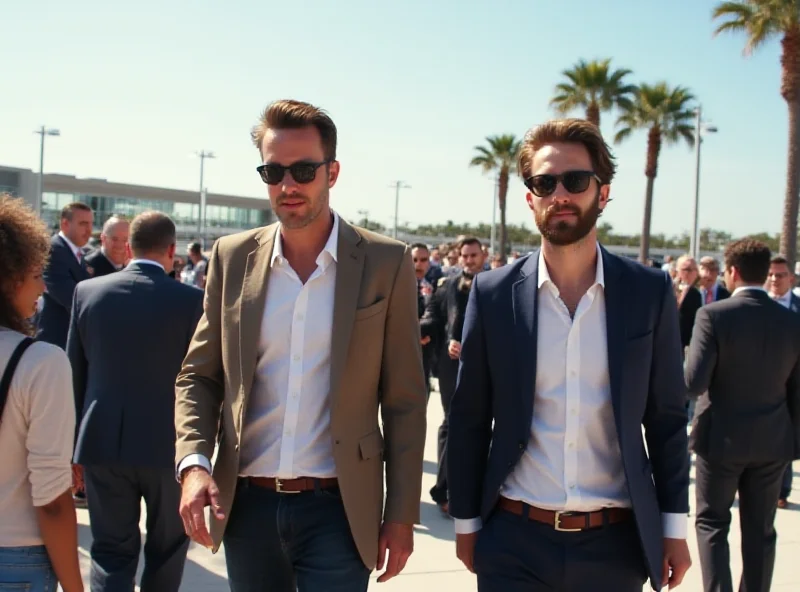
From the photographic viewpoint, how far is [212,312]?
2859 millimetres

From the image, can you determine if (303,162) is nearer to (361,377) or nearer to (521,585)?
(361,377)

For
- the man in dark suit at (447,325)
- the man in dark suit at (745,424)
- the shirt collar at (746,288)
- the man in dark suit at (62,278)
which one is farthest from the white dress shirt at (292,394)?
the man in dark suit at (62,278)

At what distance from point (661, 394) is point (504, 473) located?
59cm

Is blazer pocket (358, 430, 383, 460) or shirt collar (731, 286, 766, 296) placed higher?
shirt collar (731, 286, 766, 296)

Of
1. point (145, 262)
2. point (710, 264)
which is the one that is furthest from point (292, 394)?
point (710, 264)

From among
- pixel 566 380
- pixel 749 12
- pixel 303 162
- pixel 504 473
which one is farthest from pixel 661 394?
pixel 749 12

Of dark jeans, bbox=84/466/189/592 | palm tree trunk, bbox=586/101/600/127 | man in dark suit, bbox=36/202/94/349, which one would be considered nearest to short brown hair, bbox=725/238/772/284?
dark jeans, bbox=84/466/189/592

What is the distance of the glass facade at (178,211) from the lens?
4703 centimetres

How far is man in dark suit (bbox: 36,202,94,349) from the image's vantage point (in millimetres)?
6102

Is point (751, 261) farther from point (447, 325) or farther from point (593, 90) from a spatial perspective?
point (593, 90)

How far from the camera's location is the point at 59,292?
19.9 feet

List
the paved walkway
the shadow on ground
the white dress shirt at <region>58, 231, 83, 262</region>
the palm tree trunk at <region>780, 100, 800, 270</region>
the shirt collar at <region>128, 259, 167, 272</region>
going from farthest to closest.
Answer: the palm tree trunk at <region>780, 100, 800, 270</region>, the white dress shirt at <region>58, 231, 83, 262</region>, the shadow on ground, the paved walkway, the shirt collar at <region>128, 259, 167, 272</region>

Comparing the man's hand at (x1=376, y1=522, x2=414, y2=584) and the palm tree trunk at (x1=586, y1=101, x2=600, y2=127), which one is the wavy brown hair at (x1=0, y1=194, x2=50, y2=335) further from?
the palm tree trunk at (x1=586, y1=101, x2=600, y2=127)

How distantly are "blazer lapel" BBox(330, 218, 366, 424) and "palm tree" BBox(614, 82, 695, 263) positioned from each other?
31771 mm
